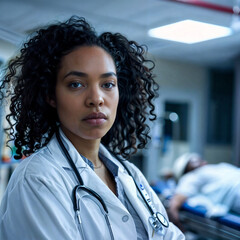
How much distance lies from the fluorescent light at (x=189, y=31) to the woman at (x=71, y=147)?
2421 mm

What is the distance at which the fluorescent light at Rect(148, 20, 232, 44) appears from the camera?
137 inches

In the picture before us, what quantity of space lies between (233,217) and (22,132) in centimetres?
196

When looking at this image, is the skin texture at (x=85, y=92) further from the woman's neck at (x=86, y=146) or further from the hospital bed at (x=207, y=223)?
the hospital bed at (x=207, y=223)

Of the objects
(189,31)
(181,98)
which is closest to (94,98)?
(189,31)

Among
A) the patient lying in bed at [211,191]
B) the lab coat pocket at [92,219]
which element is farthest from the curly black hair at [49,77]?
the patient lying in bed at [211,191]

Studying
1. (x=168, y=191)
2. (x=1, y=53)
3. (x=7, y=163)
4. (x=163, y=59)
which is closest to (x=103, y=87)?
(x=1, y=53)

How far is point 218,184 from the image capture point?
291 centimetres

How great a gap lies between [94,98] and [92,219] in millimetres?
338

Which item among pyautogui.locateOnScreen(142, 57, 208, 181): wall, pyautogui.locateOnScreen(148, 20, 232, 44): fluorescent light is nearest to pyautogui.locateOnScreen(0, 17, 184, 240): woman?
pyautogui.locateOnScreen(148, 20, 232, 44): fluorescent light

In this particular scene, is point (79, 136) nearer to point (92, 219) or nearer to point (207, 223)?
point (92, 219)

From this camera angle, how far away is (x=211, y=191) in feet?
9.64

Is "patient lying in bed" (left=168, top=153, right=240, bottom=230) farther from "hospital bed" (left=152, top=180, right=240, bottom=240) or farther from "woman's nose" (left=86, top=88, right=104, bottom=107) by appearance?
"woman's nose" (left=86, top=88, right=104, bottom=107)

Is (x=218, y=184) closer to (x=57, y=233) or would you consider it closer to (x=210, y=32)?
(x=210, y=32)

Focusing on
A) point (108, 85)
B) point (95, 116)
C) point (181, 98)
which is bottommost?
point (95, 116)
